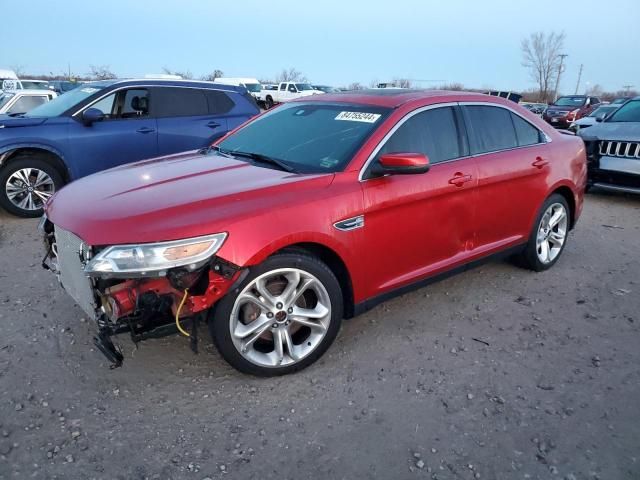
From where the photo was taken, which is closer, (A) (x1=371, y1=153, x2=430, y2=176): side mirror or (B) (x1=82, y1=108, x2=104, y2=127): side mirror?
(A) (x1=371, y1=153, x2=430, y2=176): side mirror

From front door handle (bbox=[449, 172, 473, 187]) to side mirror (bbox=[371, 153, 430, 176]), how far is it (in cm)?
56

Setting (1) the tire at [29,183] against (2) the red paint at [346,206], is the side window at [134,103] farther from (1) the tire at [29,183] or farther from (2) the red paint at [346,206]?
(2) the red paint at [346,206]

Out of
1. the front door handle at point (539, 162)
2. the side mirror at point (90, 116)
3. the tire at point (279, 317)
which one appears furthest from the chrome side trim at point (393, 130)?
the side mirror at point (90, 116)

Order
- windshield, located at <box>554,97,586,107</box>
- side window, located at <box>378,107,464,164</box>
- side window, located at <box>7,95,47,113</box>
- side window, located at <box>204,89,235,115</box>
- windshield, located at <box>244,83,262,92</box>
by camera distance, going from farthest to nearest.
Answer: windshield, located at <box>244,83,262,92</box> < windshield, located at <box>554,97,586,107</box> < side window, located at <box>7,95,47,113</box> < side window, located at <box>204,89,235,115</box> < side window, located at <box>378,107,464,164</box>

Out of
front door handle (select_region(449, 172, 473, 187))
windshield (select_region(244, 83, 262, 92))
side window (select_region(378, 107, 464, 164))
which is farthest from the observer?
windshield (select_region(244, 83, 262, 92))

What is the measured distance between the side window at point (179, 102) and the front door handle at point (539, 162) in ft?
A: 15.4

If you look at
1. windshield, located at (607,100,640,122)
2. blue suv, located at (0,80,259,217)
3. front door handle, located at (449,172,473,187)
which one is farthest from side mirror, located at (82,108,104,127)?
windshield, located at (607,100,640,122)

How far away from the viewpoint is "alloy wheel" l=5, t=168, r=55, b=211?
6355 millimetres

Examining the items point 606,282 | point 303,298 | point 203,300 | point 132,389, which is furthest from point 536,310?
point 132,389

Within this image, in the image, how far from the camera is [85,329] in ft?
11.7

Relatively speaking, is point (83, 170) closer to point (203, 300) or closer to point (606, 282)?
point (203, 300)

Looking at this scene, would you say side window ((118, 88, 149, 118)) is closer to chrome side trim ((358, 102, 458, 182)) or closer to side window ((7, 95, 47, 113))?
chrome side trim ((358, 102, 458, 182))

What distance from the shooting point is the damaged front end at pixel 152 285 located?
8.36ft

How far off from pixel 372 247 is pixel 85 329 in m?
2.09
